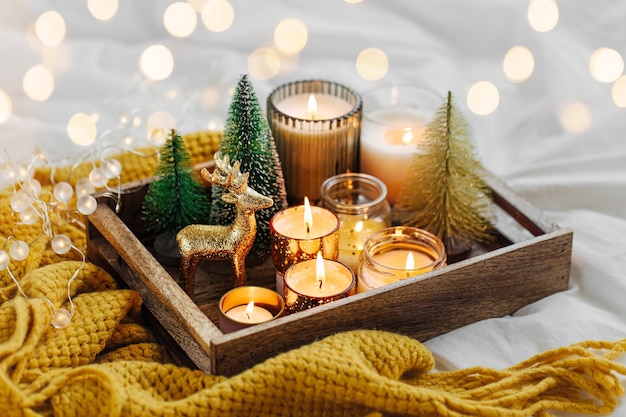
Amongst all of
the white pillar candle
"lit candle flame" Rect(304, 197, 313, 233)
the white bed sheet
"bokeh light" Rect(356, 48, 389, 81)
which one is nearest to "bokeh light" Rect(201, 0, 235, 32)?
the white bed sheet

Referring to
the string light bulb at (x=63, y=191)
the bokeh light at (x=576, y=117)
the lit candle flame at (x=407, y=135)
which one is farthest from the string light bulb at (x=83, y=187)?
the bokeh light at (x=576, y=117)

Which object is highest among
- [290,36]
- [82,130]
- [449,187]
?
[290,36]

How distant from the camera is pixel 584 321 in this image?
120 centimetres

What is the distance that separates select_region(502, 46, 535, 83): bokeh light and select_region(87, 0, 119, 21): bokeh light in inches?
31.1

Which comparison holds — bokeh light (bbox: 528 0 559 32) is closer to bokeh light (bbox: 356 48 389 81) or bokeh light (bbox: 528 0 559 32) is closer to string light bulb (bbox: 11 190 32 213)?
bokeh light (bbox: 356 48 389 81)

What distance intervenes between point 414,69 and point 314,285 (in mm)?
858

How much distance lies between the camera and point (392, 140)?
138cm

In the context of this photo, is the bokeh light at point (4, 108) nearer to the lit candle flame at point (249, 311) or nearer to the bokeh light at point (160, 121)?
Answer: the bokeh light at point (160, 121)

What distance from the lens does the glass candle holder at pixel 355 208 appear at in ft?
4.01

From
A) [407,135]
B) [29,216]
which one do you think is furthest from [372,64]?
[29,216]

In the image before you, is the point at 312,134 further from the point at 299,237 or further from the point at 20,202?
the point at 20,202

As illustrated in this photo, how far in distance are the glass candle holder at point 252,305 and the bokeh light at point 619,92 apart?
36.0 inches

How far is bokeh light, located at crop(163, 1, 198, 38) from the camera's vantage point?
1.90 metres

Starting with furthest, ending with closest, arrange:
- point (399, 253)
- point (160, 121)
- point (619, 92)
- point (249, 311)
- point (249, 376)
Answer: point (619, 92) < point (160, 121) < point (399, 253) < point (249, 311) < point (249, 376)
